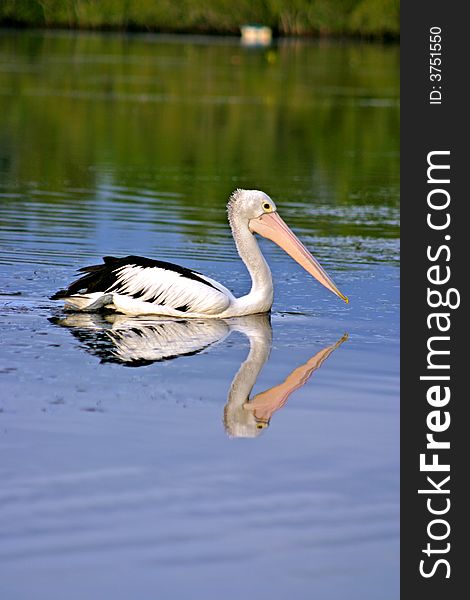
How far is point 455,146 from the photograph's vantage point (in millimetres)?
10500

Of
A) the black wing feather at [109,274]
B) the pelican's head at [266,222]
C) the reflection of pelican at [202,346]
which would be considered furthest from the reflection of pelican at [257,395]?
the pelican's head at [266,222]

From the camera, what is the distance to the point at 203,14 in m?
72.8

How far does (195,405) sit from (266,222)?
8.47 ft

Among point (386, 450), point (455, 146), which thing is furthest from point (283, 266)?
point (386, 450)

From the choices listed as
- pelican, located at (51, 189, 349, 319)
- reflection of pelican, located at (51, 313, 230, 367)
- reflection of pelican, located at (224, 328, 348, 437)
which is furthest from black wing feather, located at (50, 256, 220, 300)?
reflection of pelican, located at (224, 328, 348, 437)

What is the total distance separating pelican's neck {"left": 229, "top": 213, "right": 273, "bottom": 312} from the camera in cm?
840

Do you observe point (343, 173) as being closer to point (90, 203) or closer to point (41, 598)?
point (90, 203)

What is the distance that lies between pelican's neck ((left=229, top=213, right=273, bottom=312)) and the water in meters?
0.14

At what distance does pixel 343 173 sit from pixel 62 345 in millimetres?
10044

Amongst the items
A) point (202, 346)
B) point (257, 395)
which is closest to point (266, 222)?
point (202, 346)

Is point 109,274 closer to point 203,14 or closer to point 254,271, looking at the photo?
point 254,271

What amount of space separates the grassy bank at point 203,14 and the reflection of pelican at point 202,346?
6214 centimetres

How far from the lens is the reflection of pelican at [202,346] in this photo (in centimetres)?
645

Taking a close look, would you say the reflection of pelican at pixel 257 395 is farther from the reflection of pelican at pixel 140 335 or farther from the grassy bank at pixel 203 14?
the grassy bank at pixel 203 14
